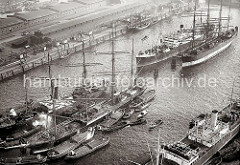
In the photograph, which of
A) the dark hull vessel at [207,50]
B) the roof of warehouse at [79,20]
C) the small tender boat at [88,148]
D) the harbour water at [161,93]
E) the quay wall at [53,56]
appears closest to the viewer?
the small tender boat at [88,148]

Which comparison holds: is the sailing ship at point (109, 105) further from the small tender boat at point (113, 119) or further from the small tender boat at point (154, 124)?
the small tender boat at point (154, 124)

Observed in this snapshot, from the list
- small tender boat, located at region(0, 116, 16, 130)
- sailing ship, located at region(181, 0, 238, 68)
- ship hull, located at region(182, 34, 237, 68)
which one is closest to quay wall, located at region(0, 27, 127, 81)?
sailing ship, located at region(181, 0, 238, 68)

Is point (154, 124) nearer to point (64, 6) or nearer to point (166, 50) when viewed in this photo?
point (166, 50)

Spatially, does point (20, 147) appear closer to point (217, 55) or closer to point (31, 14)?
point (217, 55)

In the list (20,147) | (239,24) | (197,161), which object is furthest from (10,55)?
(239,24)

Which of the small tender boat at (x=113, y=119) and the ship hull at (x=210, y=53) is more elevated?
the ship hull at (x=210, y=53)

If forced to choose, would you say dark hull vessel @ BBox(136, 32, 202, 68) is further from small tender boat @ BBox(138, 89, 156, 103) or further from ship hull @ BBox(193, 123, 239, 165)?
ship hull @ BBox(193, 123, 239, 165)

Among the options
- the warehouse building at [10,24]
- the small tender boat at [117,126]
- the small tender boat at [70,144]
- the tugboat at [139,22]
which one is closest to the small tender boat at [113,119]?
the small tender boat at [117,126]
